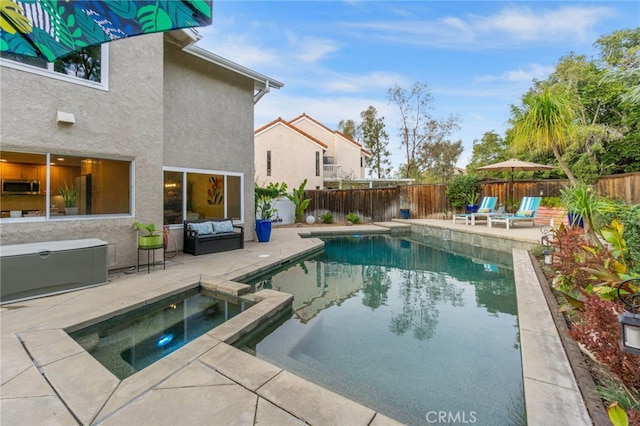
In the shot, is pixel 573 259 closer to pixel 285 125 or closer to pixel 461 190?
pixel 461 190

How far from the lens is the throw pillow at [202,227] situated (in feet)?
26.1

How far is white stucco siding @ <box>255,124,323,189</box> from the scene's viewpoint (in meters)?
23.2

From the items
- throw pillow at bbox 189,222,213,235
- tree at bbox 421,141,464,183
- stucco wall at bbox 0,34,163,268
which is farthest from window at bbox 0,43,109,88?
tree at bbox 421,141,464,183

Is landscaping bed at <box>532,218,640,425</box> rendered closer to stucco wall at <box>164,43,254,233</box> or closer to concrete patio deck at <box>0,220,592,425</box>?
concrete patio deck at <box>0,220,592,425</box>

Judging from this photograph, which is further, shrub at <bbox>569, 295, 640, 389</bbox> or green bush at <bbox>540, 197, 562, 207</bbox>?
green bush at <bbox>540, 197, 562, 207</bbox>

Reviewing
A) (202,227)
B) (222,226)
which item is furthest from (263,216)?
(202,227)

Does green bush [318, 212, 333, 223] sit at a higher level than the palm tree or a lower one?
lower

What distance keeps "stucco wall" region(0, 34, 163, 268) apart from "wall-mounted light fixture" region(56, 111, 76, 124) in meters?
0.08

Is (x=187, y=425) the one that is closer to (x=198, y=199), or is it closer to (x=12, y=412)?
(x=12, y=412)

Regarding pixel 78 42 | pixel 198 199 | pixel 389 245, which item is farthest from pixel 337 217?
pixel 78 42

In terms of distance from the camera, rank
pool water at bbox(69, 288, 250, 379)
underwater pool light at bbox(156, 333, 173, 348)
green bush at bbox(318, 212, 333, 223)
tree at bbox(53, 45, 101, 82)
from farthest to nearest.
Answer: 1. green bush at bbox(318, 212, 333, 223)
2. tree at bbox(53, 45, 101, 82)
3. underwater pool light at bbox(156, 333, 173, 348)
4. pool water at bbox(69, 288, 250, 379)

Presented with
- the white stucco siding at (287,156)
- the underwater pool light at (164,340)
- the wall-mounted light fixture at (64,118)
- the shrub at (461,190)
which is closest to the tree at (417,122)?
the white stucco siding at (287,156)

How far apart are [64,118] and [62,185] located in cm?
126

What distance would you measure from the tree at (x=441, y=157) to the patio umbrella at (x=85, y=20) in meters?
25.8
